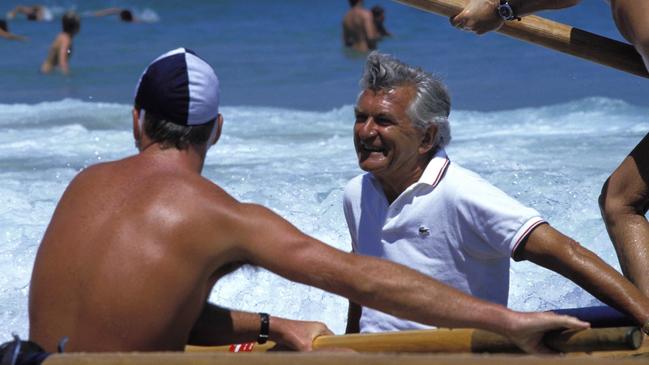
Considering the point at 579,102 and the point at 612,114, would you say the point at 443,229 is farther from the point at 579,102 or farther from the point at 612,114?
the point at 579,102

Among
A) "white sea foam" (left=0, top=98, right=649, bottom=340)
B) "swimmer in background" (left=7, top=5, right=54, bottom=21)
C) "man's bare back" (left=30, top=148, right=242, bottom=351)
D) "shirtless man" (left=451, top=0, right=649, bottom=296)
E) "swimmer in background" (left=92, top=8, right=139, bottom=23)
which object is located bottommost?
"swimmer in background" (left=7, top=5, right=54, bottom=21)

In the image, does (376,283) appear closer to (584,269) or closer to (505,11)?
(584,269)

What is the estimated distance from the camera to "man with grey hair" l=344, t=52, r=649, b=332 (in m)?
3.84

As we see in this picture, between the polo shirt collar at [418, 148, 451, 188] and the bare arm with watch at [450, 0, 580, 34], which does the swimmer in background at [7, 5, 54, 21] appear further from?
the polo shirt collar at [418, 148, 451, 188]

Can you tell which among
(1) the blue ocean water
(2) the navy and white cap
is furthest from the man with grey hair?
(2) the navy and white cap

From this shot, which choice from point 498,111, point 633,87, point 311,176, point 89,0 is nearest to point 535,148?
point 311,176

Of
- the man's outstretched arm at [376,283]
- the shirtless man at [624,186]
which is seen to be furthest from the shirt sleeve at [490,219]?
the man's outstretched arm at [376,283]

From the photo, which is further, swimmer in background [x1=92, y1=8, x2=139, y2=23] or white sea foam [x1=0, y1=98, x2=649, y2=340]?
swimmer in background [x1=92, y1=8, x2=139, y2=23]

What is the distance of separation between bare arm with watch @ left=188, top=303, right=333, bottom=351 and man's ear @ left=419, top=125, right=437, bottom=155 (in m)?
0.68

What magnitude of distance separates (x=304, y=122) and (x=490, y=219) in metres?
8.12

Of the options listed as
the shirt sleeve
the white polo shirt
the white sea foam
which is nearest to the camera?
the shirt sleeve

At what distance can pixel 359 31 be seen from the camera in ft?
59.5

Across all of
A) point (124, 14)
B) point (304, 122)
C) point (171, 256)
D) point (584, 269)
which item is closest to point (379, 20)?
point (124, 14)

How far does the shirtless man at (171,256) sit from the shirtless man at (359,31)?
15.2 m
